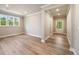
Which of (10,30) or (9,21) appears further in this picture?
(10,30)

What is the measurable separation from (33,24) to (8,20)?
118 centimetres

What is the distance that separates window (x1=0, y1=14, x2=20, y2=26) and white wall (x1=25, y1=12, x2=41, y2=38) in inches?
20.0

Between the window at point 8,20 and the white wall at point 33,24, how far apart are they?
51cm

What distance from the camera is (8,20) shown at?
3195 millimetres

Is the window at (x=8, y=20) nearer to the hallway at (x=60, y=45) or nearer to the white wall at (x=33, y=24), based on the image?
the white wall at (x=33, y=24)

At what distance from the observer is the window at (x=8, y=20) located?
3.03m

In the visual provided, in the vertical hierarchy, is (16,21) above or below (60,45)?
above

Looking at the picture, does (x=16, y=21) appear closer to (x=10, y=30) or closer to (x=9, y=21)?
(x=9, y=21)

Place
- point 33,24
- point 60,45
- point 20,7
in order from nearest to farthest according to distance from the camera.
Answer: point 20,7
point 60,45
point 33,24

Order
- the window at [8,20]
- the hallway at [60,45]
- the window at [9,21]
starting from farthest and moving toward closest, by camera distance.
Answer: the window at [9,21], the window at [8,20], the hallway at [60,45]

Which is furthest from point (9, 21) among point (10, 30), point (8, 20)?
point (10, 30)

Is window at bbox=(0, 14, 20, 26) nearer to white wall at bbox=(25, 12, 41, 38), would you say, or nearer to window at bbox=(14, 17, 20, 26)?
window at bbox=(14, 17, 20, 26)

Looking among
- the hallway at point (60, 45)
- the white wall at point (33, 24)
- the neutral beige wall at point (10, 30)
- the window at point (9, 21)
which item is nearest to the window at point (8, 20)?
the window at point (9, 21)
